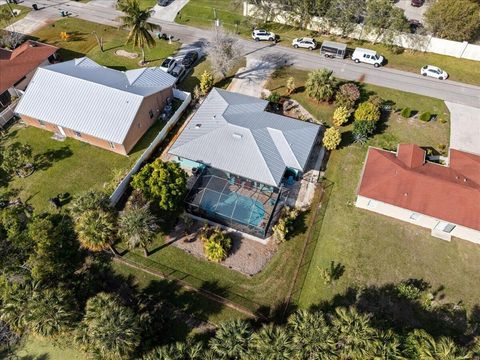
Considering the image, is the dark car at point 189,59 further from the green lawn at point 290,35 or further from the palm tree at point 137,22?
the green lawn at point 290,35

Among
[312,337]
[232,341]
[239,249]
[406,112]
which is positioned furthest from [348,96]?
[232,341]

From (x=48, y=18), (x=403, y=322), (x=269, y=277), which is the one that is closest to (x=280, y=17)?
(x=48, y=18)

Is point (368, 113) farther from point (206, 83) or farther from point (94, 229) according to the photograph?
point (94, 229)

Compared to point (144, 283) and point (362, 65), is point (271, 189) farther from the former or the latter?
point (362, 65)

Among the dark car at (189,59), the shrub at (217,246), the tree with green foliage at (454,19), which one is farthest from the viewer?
the dark car at (189,59)

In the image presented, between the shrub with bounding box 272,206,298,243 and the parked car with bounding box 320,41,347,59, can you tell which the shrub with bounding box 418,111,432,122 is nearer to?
the parked car with bounding box 320,41,347,59

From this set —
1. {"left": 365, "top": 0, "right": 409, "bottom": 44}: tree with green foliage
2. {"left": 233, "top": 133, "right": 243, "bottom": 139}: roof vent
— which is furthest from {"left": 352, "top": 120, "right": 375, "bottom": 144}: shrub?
{"left": 365, "top": 0, "right": 409, "bottom": 44}: tree with green foliage

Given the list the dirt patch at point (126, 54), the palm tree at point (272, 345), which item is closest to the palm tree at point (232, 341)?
the palm tree at point (272, 345)
